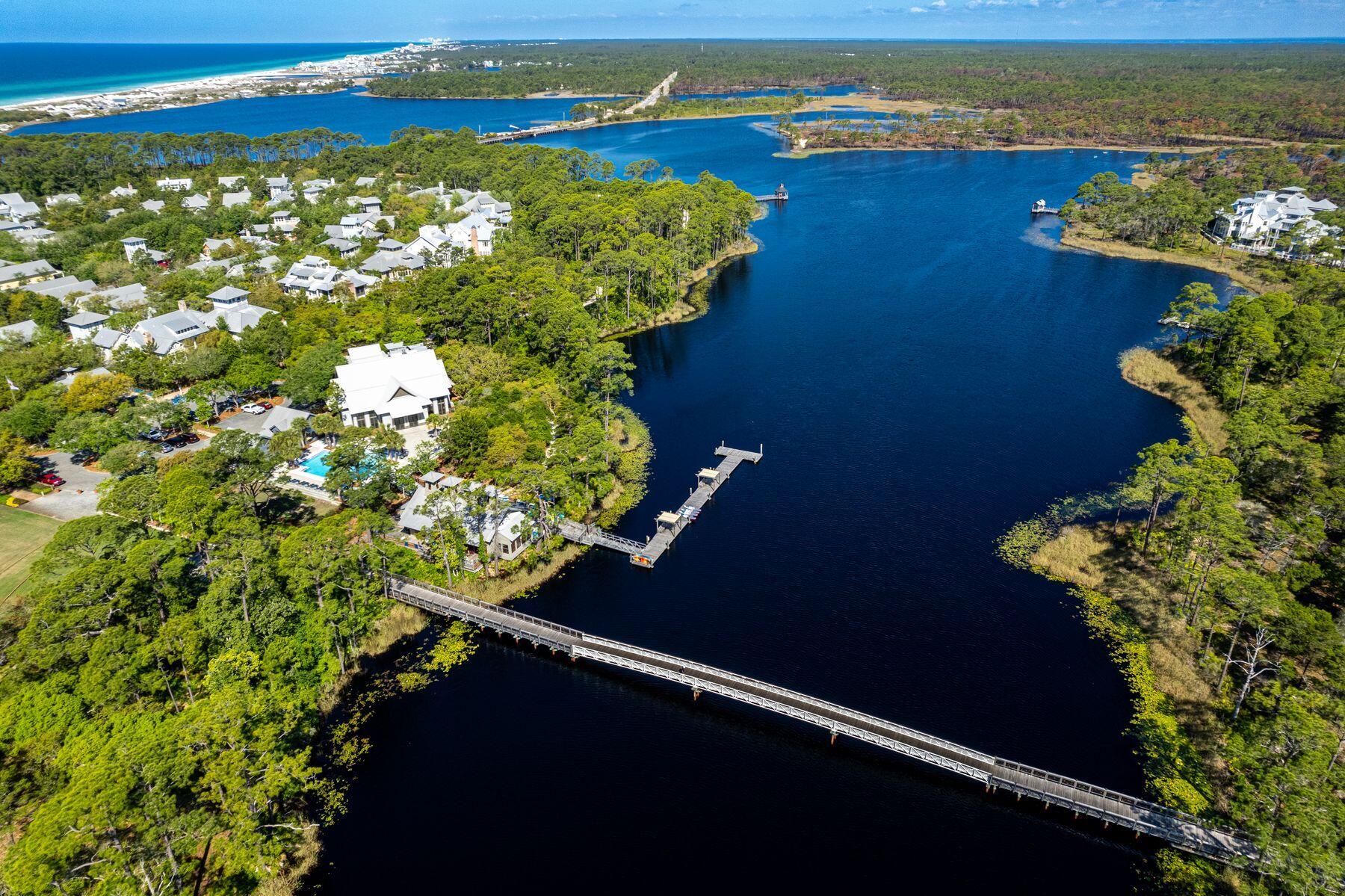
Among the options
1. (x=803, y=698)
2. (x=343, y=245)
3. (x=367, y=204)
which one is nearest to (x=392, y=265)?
(x=343, y=245)

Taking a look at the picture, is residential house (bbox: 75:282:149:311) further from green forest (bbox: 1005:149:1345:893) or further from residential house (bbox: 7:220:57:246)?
green forest (bbox: 1005:149:1345:893)

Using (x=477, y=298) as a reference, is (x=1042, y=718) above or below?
below

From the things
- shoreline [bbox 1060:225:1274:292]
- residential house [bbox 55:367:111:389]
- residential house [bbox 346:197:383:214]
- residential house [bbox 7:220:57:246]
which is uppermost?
residential house [bbox 346:197:383:214]

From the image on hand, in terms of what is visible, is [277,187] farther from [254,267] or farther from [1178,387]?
[1178,387]

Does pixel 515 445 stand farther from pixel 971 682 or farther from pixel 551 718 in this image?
pixel 971 682

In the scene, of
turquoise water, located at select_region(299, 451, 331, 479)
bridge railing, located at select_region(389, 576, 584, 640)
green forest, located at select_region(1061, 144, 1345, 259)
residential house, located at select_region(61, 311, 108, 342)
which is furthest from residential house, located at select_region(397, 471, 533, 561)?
green forest, located at select_region(1061, 144, 1345, 259)

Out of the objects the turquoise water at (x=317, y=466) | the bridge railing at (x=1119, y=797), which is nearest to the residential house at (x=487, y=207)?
the turquoise water at (x=317, y=466)

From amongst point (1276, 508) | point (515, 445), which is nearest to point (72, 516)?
point (515, 445)
